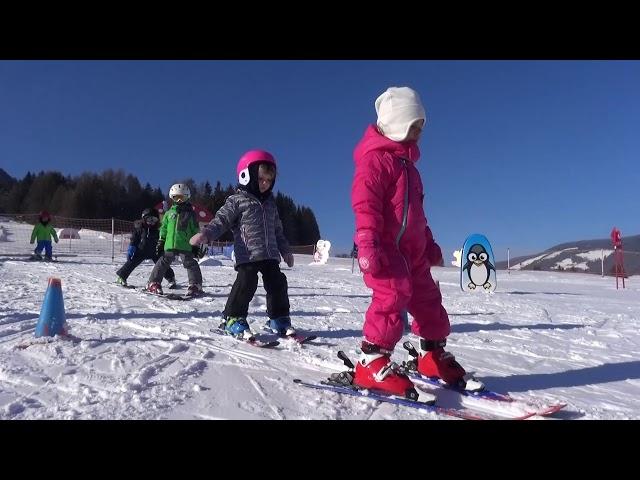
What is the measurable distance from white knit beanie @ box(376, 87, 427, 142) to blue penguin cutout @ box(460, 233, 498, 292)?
311 inches

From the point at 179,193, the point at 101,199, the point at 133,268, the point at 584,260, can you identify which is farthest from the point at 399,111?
the point at 101,199

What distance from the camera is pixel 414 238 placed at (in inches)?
107

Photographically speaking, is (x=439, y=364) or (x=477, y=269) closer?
(x=439, y=364)

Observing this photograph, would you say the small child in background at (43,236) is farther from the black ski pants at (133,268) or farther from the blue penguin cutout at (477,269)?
the blue penguin cutout at (477,269)

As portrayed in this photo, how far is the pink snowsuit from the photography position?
97.3 inches

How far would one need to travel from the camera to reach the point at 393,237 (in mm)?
2641

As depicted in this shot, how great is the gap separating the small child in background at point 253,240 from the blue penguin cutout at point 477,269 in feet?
22.8

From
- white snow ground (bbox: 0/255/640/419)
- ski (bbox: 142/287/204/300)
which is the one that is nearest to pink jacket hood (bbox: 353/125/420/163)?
white snow ground (bbox: 0/255/640/419)

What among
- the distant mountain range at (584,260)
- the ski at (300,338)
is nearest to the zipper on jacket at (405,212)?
the ski at (300,338)

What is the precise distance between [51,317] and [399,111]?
3.04 metres

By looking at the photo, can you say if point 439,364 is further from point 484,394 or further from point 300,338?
point 300,338

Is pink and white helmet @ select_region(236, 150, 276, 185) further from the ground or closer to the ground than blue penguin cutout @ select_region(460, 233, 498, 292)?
further from the ground

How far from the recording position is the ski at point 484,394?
2199 mm

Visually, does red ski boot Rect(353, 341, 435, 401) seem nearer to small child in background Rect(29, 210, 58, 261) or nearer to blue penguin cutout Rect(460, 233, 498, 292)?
blue penguin cutout Rect(460, 233, 498, 292)
